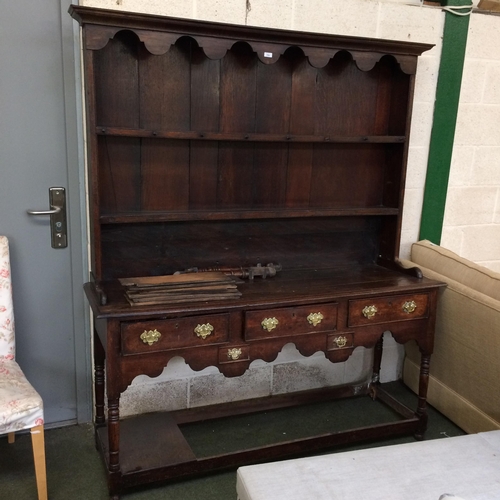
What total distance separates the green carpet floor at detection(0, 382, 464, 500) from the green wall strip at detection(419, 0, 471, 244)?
95 centimetres

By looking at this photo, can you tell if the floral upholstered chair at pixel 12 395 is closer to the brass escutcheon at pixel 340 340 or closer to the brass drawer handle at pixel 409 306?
the brass escutcheon at pixel 340 340

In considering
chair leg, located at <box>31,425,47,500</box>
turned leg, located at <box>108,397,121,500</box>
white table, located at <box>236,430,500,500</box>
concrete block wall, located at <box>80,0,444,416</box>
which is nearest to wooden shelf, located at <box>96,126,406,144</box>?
concrete block wall, located at <box>80,0,444,416</box>

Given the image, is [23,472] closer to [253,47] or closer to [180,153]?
[180,153]

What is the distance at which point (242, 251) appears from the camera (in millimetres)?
2445

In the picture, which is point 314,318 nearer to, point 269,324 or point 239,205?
point 269,324

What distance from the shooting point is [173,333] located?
6.31 ft

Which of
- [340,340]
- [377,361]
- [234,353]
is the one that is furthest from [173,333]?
[377,361]

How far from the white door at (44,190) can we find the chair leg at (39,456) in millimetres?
564

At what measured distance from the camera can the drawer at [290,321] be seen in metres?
2.03

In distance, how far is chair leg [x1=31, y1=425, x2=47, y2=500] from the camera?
1843mm

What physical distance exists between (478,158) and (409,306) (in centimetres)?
104

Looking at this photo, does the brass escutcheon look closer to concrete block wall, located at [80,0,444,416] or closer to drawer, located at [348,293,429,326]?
drawer, located at [348,293,429,326]

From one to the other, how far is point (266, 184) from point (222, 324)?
2.38ft

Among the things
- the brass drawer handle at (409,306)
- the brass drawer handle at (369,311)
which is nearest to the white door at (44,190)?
the brass drawer handle at (369,311)
